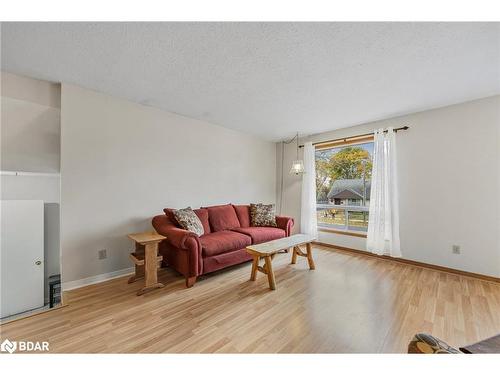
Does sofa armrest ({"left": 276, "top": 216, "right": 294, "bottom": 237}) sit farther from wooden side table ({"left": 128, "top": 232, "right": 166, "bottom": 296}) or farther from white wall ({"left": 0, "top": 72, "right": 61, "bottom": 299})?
white wall ({"left": 0, "top": 72, "right": 61, "bottom": 299})

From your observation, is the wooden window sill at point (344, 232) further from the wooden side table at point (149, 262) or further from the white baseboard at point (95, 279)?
the white baseboard at point (95, 279)

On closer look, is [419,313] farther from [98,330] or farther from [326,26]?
[98,330]

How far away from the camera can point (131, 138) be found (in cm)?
278

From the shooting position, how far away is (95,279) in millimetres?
2453

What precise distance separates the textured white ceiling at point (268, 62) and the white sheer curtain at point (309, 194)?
148 cm

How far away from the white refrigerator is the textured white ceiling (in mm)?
1717

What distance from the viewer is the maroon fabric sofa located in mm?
2350

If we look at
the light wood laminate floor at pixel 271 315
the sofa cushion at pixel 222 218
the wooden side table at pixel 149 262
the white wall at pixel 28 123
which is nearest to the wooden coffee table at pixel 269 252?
the light wood laminate floor at pixel 271 315

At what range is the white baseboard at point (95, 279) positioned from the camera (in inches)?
89.9

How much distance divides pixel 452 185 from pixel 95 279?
4949mm

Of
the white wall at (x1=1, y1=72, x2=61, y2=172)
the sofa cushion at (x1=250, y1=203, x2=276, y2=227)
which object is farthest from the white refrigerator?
the sofa cushion at (x1=250, y1=203, x2=276, y2=227)

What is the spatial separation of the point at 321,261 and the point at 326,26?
10.0 ft

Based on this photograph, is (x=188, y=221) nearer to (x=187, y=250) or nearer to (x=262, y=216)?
(x=187, y=250)

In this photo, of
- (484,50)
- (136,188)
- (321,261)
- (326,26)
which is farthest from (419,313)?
(136,188)
